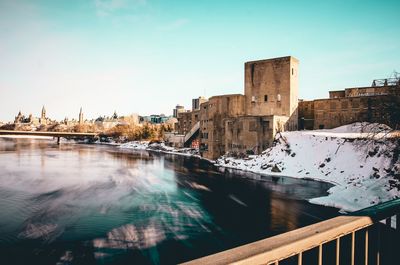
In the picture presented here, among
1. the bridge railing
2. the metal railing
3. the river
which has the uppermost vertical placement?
the metal railing

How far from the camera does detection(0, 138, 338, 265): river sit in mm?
9734

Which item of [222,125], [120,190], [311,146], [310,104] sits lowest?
[120,190]

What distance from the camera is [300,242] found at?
1929mm

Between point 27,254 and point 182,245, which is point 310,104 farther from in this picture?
point 27,254

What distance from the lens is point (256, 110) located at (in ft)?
124

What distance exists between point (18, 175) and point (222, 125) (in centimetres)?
2695

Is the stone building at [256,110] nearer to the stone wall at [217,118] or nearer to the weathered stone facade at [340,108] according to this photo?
the stone wall at [217,118]

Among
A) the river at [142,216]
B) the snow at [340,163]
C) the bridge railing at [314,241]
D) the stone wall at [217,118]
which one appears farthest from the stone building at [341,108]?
the bridge railing at [314,241]

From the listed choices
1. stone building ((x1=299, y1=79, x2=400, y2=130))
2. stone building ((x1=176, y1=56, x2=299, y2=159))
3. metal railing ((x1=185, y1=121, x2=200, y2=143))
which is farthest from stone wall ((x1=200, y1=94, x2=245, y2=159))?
stone building ((x1=299, y1=79, x2=400, y2=130))

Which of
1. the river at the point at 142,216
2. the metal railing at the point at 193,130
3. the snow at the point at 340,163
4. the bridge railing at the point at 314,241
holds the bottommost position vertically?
the river at the point at 142,216

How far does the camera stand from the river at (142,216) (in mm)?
9734

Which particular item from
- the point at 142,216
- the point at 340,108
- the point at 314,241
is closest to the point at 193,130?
the point at 340,108

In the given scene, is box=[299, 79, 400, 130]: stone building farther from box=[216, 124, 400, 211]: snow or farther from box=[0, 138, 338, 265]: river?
box=[0, 138, 338, 265]: river

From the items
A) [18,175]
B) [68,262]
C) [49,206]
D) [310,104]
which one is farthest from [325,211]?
[18,175]
